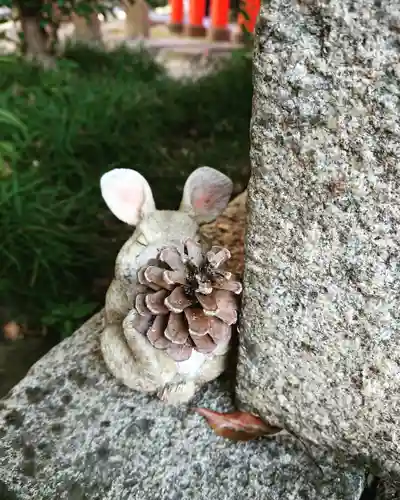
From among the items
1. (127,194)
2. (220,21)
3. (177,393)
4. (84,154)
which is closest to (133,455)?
(177,393)

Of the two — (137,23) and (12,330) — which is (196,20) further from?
(12,330)

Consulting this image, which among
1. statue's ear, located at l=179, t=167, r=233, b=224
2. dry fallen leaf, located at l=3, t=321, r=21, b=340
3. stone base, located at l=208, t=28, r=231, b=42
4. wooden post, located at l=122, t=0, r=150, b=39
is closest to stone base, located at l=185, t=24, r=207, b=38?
stone base, located at l=208, t=28, r=231, b=42

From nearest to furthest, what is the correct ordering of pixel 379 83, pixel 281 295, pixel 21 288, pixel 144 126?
pixel 379 83, pixel 281 295, pixel 21 288, pixel 144 126

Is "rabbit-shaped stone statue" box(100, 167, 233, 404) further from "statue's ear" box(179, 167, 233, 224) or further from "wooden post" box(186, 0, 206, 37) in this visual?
"wooden post" box(186, 0, 206, 37)

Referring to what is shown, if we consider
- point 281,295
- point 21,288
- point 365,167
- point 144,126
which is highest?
point 365,167

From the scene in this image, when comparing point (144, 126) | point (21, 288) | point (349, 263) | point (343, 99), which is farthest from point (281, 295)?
point (144, 126)

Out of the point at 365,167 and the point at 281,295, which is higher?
the point at 365,167

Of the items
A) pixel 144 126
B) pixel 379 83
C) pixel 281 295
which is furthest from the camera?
pixel 144 126

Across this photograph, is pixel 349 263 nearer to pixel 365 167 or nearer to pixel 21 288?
pixel 365 167
